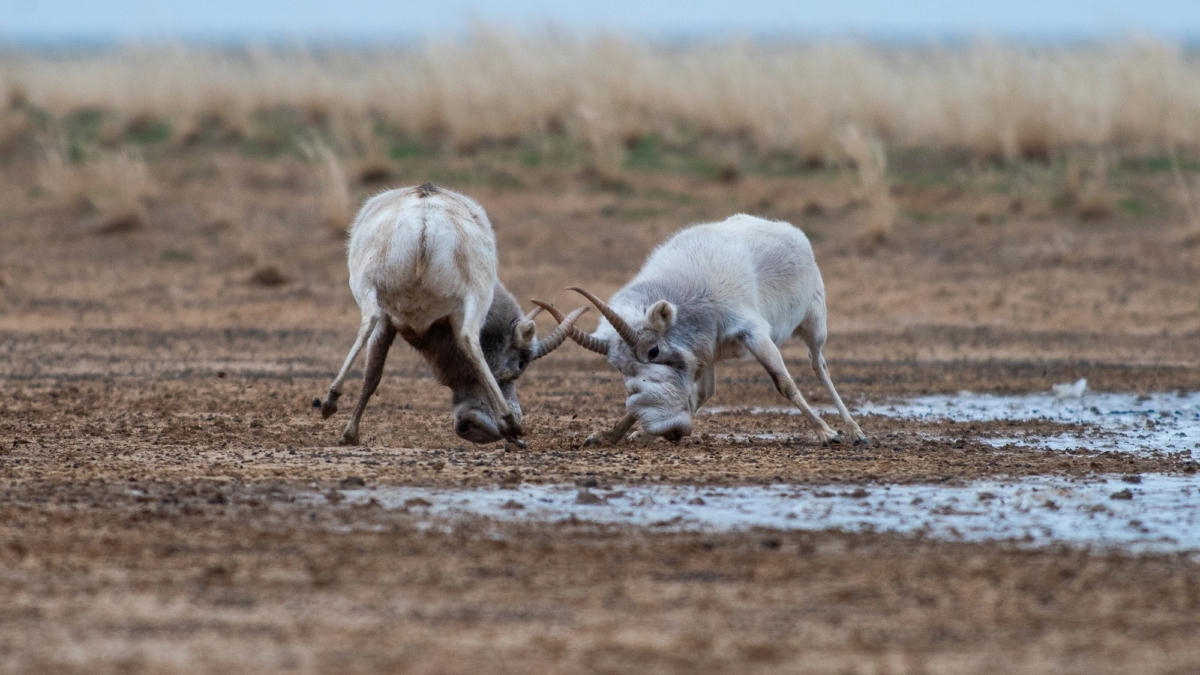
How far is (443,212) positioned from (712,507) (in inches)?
103

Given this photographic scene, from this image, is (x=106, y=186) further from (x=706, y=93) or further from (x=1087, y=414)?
(x=1087, y=414)

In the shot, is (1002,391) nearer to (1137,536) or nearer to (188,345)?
(1137,536)

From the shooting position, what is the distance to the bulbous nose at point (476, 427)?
8605 millimetres

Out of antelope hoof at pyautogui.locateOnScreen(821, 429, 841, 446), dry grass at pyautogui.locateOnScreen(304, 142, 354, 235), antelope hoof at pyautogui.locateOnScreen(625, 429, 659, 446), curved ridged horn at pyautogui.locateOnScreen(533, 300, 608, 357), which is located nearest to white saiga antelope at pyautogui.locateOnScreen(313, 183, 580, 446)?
curved ridged horn at pyautogui.locateOnScreen(533, 300, 608, 357)

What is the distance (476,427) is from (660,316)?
1.31 m

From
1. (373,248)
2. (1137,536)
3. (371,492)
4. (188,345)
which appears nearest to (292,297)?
(188,345)

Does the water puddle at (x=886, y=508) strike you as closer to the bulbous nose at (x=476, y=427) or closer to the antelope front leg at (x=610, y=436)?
the antelope front leg at (x=610, y=436)

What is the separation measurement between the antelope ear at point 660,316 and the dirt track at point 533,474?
2.40ft

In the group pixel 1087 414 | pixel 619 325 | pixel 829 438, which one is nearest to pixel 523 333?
pixel 619 325

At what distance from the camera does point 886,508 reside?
260 inches

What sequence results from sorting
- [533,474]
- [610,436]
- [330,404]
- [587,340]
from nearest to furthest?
1. [533,474]
2. [330,404]
3. [587,340]
4. [610,436]

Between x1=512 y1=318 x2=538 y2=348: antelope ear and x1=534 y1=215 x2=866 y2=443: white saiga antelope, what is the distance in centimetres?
16

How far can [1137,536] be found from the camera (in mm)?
6078

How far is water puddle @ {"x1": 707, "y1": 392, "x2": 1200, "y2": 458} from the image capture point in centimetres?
895
